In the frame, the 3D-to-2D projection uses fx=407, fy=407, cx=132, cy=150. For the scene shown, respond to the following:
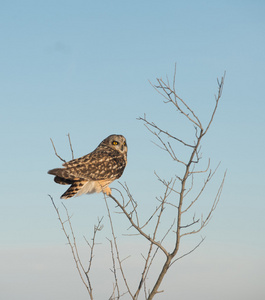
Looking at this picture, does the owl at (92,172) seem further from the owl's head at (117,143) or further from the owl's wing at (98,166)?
the owl's head at (117,143)

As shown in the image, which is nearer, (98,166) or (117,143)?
(98,166)

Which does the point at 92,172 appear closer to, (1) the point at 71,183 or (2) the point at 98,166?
(2) the point at 98,166

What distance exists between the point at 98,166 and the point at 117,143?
1.51 metres

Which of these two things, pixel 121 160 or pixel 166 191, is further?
pixel 121 160

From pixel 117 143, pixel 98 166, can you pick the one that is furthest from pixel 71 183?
pixel 117 143

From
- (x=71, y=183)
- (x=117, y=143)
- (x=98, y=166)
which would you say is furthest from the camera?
(x=117, y=143)

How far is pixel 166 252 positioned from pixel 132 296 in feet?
2.39

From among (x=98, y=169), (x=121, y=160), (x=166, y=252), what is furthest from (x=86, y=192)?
(x=166, y=252)

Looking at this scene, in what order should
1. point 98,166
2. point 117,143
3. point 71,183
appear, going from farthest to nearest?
1. point 117,143
2. point 98,166
3. point 71,183

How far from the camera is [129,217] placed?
5859 mm

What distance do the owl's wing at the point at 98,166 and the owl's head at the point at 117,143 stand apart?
32 cm

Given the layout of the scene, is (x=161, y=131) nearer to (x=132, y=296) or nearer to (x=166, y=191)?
(x=166, y=191)

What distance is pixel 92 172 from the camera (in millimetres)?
8430

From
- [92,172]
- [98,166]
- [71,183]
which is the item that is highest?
[98,166]
